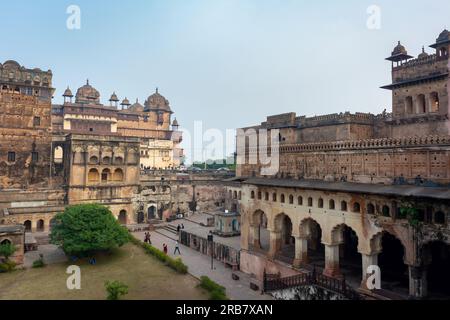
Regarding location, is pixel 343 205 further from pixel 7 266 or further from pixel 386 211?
pixel 7 266

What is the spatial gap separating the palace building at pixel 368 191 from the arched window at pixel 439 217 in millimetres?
38

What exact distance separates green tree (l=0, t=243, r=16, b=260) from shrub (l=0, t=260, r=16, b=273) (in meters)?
0.45

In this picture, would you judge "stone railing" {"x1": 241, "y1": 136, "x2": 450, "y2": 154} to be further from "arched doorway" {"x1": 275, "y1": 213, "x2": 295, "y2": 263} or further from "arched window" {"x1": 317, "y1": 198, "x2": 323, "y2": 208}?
"arched doorway" {"x1": 275, "y1": 213, "x2": 295, "y2": 263}

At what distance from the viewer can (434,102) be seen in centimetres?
2431

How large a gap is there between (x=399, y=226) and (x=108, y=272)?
1982cm

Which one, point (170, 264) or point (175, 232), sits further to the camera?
point (175, 232)

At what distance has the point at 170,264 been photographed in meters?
28.0

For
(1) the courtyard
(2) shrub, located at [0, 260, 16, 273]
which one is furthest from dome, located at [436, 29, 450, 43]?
(2) shrub, located at [0, 260, 16, 273]

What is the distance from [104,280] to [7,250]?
7.85 m

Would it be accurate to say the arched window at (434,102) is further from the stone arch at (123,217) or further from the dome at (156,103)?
the dome at (156,103)
